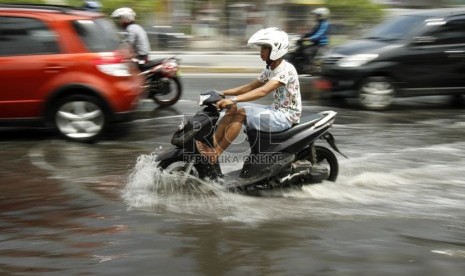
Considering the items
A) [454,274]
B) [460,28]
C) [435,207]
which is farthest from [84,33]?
[460,28]

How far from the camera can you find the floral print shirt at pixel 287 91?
5.52m

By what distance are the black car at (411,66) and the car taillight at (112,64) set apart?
166 inches

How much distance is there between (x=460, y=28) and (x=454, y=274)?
7477 mm

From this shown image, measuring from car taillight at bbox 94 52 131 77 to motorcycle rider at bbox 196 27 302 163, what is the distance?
2.79 m

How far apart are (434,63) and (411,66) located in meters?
0.42

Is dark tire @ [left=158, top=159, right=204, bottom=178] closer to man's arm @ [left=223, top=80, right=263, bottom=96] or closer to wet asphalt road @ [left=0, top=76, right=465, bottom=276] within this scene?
wet asphalt road @ [left=0, top=76, right=465, bottom=276]

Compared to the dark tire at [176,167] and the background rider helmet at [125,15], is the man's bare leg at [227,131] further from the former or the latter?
the background rider helmet at [125,15]

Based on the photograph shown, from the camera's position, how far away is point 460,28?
10.4 metres

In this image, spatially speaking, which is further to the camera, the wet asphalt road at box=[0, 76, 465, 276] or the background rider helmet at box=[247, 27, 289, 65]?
the background rider helmet at box=[247, 27, 289, 65]

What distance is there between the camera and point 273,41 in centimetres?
540

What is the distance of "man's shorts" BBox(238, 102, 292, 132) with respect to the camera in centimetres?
554

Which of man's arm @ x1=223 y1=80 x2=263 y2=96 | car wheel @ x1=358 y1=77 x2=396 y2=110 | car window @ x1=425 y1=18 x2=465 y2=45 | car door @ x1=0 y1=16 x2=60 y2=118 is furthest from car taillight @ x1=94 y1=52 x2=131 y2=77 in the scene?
car window @ x1=425 y1=18 x2=465 y2=45

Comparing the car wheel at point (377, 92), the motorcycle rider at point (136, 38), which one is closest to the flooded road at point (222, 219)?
the car wheel at point (377, 92)

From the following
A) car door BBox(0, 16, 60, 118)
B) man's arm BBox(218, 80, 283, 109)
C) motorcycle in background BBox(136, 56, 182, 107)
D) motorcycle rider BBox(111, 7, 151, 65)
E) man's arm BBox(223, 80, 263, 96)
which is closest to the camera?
man's arm BBox(218, 80, 283, 109)
